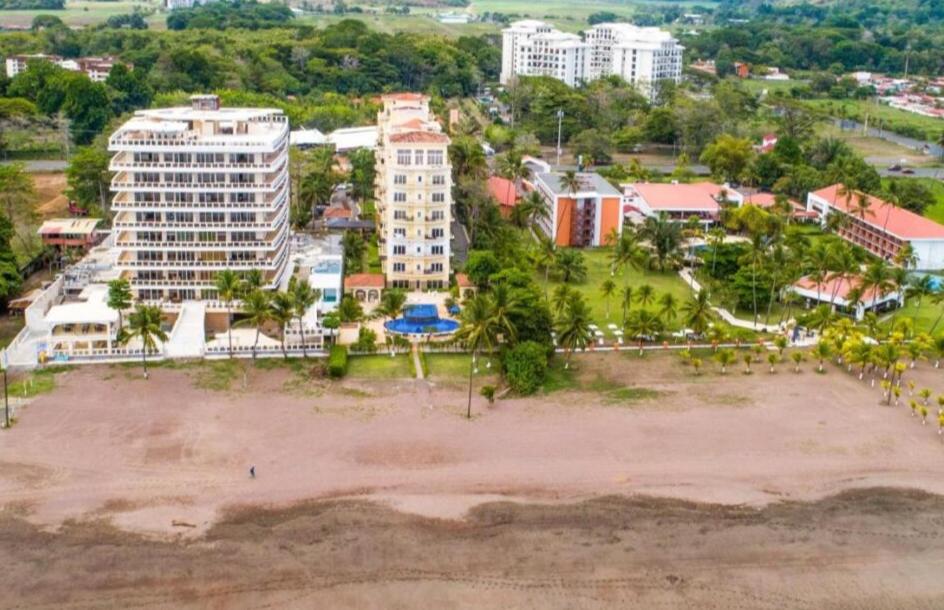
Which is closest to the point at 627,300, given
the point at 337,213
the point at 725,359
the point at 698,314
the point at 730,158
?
the point at 698,314

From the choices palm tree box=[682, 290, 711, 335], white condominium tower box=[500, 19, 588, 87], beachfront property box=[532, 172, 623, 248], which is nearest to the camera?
palm tree box=[682, 290, 711, 335]

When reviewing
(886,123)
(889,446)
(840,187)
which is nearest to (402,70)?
(886,123)

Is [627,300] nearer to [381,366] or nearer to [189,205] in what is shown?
[381,366]

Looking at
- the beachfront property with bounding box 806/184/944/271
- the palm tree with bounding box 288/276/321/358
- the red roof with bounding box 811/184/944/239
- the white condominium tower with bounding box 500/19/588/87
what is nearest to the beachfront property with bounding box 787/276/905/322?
the beachfront property with bounding box 806/184/944/271

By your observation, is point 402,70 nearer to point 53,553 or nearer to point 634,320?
point 634,320

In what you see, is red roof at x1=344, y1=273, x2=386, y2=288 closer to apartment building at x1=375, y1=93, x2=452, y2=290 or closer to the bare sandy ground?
apartment building at x1=375, y1=93, x2=452, y2=290

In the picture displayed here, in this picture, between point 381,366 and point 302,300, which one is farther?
point 381,366
